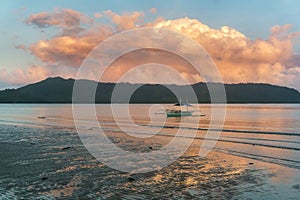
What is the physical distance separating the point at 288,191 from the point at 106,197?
8738 millimetres

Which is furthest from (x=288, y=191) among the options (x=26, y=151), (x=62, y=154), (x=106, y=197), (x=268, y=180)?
(x=26, y=151)

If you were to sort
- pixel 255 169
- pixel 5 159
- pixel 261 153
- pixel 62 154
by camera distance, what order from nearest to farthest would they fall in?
pixel 255 169, pixel 5 159, pixel 62 154, pixel 261 153

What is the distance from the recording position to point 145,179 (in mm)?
18359

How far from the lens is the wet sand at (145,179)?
15.3 meters

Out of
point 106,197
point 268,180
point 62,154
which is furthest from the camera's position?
point 62,154

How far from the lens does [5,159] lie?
79.0 feet

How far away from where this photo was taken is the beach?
15.3 metres

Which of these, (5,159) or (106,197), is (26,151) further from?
(106,197)

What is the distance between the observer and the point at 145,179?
60.2 feet

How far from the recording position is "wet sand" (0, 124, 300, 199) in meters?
15.3

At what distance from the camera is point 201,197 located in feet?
48.7

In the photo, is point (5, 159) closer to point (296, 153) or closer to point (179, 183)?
point (179, 183)

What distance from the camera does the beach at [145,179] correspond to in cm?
1531

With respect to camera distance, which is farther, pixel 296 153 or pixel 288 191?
pixel 296 153
